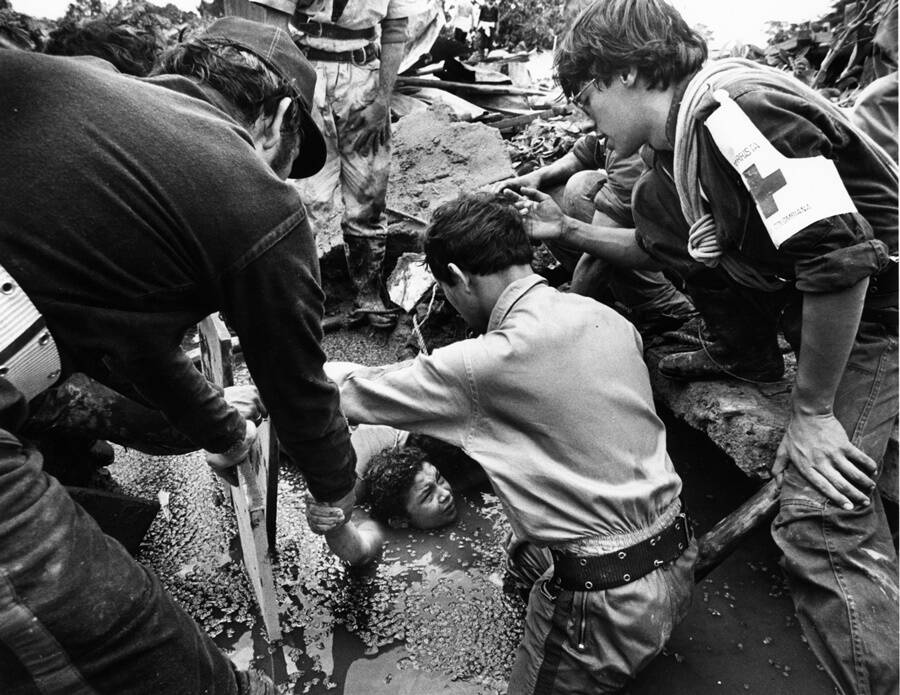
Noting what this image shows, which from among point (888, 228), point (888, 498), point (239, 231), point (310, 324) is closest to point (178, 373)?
point (310, 324)

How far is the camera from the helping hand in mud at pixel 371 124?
4.10m

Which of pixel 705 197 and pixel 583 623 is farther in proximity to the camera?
pixel 705 197

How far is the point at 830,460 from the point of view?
6.34ft

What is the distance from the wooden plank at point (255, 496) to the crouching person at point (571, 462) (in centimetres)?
39

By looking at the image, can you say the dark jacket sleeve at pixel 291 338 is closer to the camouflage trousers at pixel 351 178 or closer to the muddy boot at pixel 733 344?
the muddy boot at pixel 733 344

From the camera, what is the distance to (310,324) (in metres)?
1.49

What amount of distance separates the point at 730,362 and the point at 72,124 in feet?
8.29

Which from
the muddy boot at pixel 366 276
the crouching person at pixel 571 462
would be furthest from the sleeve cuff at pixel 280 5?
the crouching person at pixel 571 462

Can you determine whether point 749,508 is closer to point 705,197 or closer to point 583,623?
point 583,623

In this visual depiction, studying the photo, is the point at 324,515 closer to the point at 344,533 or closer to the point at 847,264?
the point at 344,533

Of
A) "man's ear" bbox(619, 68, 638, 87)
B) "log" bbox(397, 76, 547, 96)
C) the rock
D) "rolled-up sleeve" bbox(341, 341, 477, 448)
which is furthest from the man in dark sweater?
"log" bbox(397, 76, 547, 96)

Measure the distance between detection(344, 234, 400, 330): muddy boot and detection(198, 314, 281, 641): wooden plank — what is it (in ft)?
5.56

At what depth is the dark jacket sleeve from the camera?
1.36 meters

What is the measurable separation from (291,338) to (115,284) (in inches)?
15.2
